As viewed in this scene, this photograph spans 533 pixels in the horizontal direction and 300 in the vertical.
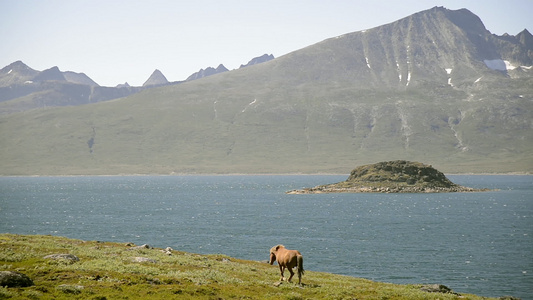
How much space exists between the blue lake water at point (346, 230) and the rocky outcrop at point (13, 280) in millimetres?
33396

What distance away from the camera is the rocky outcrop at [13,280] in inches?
1061

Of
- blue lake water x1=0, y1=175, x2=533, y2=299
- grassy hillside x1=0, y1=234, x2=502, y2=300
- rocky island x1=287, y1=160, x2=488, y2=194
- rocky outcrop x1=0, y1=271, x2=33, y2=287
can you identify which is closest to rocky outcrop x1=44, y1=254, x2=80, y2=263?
grassy hillside x1=0, y1=234, x2=502, y2=300

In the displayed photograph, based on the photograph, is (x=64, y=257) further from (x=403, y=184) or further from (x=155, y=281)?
(x=403, y=184)

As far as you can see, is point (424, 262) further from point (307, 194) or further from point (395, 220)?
point (307, 194)

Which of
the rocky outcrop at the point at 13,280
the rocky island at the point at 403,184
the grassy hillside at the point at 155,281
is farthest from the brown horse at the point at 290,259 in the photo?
the rocky island at the point at 403,184

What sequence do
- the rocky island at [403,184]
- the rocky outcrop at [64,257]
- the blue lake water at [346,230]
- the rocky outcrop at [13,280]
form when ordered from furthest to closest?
the rocky island at [403,184] → the blue lake water at [346,230] → the rocky outcrop at [64,257] → the rocky outcrop at [13,280]

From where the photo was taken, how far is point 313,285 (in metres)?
34.5

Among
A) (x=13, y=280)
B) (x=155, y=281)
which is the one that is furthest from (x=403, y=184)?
(x=13, y=280)

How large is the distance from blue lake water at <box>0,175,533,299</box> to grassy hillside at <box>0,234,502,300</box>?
1607 centimetres

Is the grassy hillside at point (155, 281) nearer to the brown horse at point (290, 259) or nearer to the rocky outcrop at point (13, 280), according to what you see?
the rocky outcrop at point (13, 280)

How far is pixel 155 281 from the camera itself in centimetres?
3172

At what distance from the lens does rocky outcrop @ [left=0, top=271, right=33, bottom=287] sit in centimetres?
2696

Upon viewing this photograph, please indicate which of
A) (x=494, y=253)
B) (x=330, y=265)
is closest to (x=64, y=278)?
(x=330, y=265)

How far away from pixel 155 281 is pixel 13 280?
8142 mm
